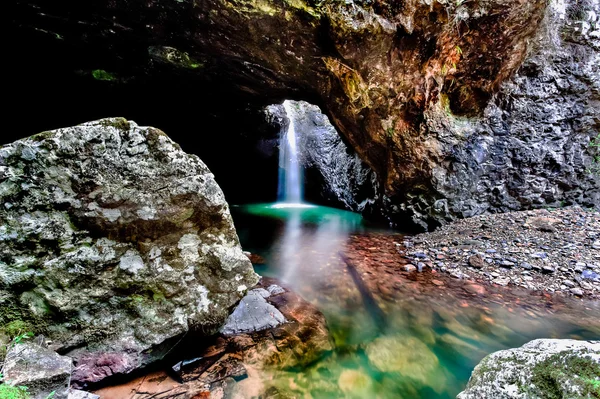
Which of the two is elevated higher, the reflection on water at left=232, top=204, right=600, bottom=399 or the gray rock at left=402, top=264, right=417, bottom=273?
the gray rock at left=402, top=264, right=417, bottom=273

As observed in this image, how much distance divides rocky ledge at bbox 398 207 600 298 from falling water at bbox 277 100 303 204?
12.2 m

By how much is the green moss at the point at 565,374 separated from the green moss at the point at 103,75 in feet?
34.2

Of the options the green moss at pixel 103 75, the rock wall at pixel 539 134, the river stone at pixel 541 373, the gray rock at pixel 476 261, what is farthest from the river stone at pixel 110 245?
the green moss at pixel 103 75

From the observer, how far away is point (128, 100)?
9.42 m

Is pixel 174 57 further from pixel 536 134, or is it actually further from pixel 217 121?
pixel 536 134

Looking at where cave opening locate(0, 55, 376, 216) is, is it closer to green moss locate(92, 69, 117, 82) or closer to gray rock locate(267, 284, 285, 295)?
green moss locate(92, 69, 117, 82)

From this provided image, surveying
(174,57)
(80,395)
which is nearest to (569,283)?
(80,395)

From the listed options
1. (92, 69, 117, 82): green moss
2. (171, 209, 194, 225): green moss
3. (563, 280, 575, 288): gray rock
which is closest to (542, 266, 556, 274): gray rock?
(563, 280, 575, 288): gray rock

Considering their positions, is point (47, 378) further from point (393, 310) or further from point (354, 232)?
point (354, 232)

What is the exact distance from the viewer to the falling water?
17734 mm

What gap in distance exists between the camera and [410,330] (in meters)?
3.50

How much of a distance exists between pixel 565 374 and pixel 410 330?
7.60 ft

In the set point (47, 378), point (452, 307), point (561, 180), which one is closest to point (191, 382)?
point (47, 378)

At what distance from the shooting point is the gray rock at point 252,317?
10.2 feet
